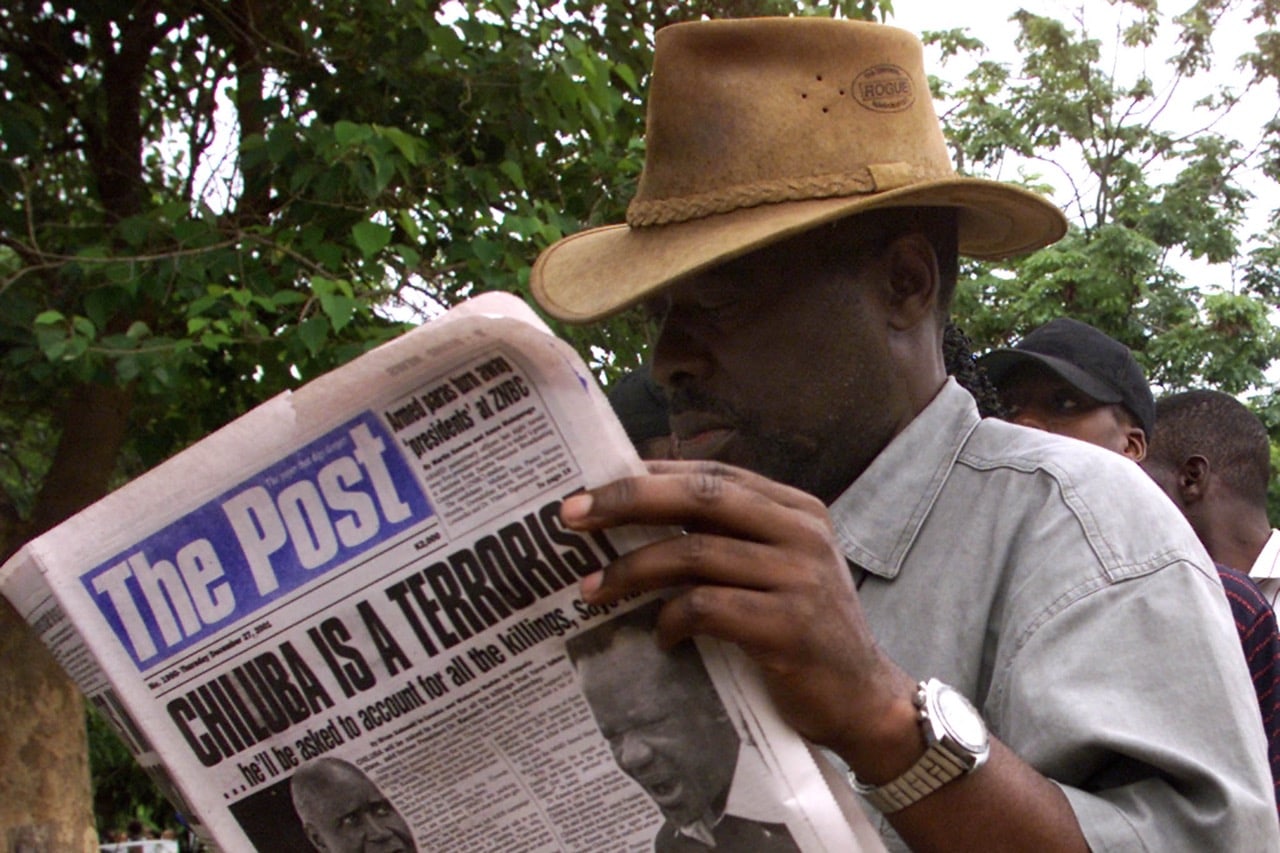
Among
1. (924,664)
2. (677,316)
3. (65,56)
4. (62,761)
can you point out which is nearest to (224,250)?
(65,56)

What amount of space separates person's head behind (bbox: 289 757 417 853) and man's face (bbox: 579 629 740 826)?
22 cm

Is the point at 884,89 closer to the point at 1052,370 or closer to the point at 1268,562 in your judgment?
the point at 1052,370

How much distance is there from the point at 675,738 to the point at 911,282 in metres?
0.65

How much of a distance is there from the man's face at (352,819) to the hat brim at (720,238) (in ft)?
1.76

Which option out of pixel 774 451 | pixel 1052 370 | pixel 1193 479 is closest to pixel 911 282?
pixel 774 451

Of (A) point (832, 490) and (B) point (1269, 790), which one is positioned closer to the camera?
(B) point (1269, 790)

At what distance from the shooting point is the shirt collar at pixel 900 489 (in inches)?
52.8

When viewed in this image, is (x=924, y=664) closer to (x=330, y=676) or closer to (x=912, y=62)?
(x=330, y=676)

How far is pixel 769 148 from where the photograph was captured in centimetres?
151

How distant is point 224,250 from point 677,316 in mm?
2903

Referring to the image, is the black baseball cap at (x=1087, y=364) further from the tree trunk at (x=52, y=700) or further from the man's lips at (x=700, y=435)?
the tree trunk at (x=52, y=700)

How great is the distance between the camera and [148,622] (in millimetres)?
1254

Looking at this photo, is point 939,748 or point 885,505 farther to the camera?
point 885,505

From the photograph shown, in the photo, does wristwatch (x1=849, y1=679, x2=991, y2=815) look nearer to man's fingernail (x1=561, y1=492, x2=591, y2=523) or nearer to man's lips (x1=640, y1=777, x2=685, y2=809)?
man's lips (x1=640, y1=777, x2=685, y2=809)
